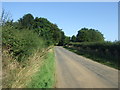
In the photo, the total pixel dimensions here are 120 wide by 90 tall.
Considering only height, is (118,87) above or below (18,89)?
below

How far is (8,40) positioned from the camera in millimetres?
14336

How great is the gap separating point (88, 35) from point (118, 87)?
360 feet

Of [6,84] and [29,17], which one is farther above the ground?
[29,17]

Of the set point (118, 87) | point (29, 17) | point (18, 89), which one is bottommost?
point (118, 87)

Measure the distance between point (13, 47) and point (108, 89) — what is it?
6.00 m

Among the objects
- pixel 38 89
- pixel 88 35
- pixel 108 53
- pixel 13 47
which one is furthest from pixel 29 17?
pixel 38 89

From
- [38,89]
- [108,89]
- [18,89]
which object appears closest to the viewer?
[18,89]

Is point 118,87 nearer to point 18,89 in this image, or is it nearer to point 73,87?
point 73,87

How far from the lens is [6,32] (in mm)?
14094

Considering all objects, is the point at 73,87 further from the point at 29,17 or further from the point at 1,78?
the point at 29,17

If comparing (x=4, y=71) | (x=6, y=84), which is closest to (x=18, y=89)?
(x=6, y=84)

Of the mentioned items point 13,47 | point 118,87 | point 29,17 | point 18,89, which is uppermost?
point 29,17

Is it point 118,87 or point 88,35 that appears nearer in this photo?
point 118,87

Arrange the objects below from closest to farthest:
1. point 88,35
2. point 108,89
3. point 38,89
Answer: point 38,89
point 108,89
point 88,35
